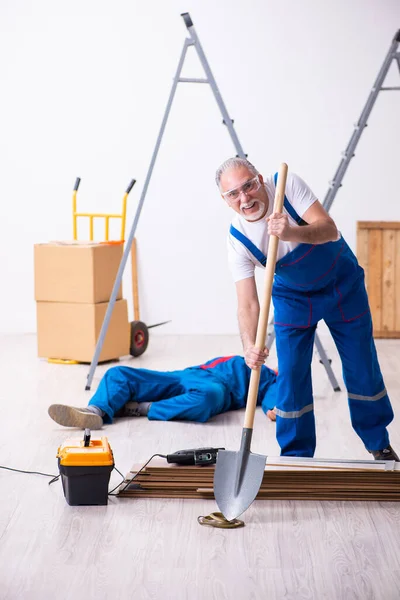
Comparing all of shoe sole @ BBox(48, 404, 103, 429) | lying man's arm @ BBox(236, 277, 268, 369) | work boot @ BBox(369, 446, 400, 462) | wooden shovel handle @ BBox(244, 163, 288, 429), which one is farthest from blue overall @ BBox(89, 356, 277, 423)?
wooden shovel handle @ BBox(244, 163, 288, 429)

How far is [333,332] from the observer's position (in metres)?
3.04

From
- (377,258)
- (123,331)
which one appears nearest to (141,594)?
(123,331)

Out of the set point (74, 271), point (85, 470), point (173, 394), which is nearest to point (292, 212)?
point (85, 470)

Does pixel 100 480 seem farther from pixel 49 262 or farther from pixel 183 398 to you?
pixel 49 262

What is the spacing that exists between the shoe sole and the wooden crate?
3012mm

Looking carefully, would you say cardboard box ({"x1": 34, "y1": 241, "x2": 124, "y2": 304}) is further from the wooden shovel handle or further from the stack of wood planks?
the wooden shovel handle

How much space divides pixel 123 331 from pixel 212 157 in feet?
5.29

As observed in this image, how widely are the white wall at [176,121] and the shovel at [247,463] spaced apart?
3.75 metres

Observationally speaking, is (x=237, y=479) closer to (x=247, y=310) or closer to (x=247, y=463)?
(x=247, y=463)

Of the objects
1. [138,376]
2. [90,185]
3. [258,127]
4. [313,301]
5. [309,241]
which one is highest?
[258,127]

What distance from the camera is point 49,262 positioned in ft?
17.6

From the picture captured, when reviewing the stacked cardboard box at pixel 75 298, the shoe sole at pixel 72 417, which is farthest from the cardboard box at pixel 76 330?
the shoe sole at pixel 72 417

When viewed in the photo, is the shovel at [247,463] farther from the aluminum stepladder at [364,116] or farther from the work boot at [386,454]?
the aluminum stepladder at [364,116]

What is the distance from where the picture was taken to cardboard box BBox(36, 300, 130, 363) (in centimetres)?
525
